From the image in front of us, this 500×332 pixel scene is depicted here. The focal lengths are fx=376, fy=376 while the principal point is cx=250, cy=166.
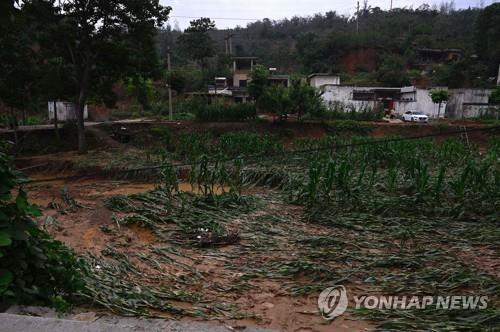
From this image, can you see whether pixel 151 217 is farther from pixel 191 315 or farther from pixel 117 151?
pixel 117 151

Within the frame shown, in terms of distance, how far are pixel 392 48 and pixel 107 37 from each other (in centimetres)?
4307

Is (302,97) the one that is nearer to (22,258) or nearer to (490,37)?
(22,258)

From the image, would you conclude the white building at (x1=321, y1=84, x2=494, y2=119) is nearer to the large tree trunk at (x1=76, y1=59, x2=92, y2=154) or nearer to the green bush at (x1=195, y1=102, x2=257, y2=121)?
the green bush at (x1=195, y1=102, x2=257, y2=121)

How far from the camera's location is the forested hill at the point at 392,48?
3788 cm

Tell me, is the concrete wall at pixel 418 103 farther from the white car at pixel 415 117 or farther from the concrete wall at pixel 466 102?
the white car at pixel 415 117

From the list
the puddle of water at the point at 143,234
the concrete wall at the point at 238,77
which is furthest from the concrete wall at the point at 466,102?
the puddle of water at the point at 143,234

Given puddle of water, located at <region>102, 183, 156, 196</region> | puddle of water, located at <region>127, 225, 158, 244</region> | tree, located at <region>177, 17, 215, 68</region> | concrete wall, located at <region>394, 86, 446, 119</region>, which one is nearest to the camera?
puddle of water, located at <region>127, 225, 158, 244</region>

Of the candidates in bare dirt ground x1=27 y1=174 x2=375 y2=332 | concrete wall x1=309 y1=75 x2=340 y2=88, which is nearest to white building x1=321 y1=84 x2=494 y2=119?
concrete wall x1=309 y1=75 x2=340 y2=88

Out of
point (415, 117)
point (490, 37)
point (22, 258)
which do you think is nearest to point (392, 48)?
point (490, 37)

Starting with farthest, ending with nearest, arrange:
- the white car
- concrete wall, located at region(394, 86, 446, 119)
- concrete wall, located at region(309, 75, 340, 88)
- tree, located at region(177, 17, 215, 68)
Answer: tree, located at region(177, 17, 215, 68) < concrete wall, located at region(309, 75, 340, 88) < concrete wall, located at region(394, 86, 446, 119) < the white car

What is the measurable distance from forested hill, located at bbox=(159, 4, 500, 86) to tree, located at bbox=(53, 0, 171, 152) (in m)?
29.3

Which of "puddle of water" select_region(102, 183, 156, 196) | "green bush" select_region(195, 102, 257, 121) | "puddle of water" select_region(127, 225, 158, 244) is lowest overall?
"puddle of water" select_region(102, 183, 156, 196)

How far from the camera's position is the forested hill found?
37.9m

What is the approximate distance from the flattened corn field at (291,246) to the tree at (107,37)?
280 inches
